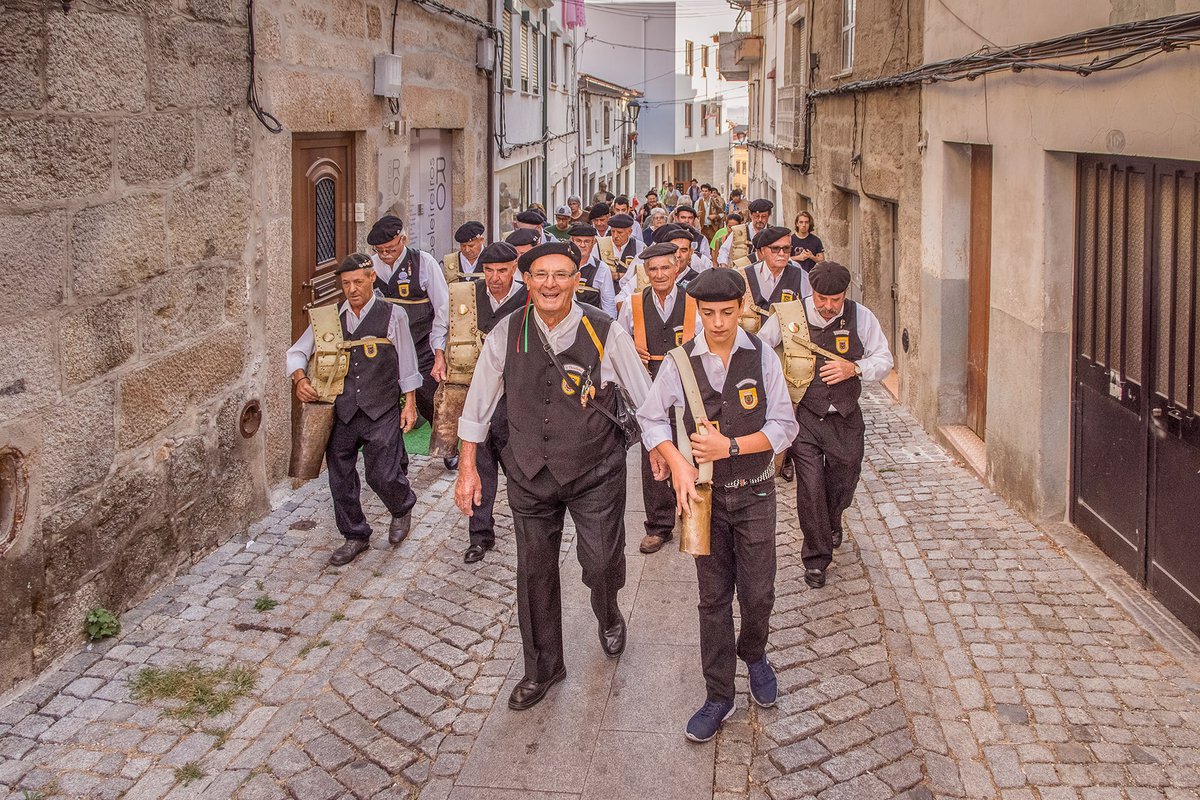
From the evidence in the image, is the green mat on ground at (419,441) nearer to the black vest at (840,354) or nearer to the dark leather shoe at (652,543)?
the dark leather shoe at (652,543)

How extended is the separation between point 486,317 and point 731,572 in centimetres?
313

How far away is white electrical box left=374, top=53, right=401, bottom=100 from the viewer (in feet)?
32.4

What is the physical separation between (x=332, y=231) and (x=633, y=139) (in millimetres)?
41731

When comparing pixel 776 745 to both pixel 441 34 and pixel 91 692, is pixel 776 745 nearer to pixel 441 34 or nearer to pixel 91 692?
pixel 91 692

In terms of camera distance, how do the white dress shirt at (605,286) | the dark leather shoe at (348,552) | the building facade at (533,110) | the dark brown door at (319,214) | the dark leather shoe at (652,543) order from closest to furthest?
the dark leather shoe at (348,552) → the dark leather shoe at (652,543) → the dark brown door at (319,214) → the white dress shirt at (605,286) → the building facade at (533,110)

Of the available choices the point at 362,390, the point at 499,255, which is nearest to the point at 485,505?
the point at 362,390

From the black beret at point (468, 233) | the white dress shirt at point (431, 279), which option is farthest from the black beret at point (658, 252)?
the black beret at point (468, 233)

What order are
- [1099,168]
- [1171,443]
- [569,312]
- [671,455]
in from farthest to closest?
1. [1099,168]
2. [1171,443]
3. [569,312]
4. [671,455]

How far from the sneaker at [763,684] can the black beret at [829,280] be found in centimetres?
219

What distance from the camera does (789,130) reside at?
18906 millimetres

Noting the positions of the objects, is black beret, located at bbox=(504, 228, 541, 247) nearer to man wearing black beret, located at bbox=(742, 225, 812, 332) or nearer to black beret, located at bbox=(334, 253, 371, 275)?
black beret, located at bbox=(334, 253, 371, 275)

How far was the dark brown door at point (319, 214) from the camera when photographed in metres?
8.84

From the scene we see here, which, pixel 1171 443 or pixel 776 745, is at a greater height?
pixel 1171 443

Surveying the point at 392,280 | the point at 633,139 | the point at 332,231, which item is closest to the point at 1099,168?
the point at 392,280
